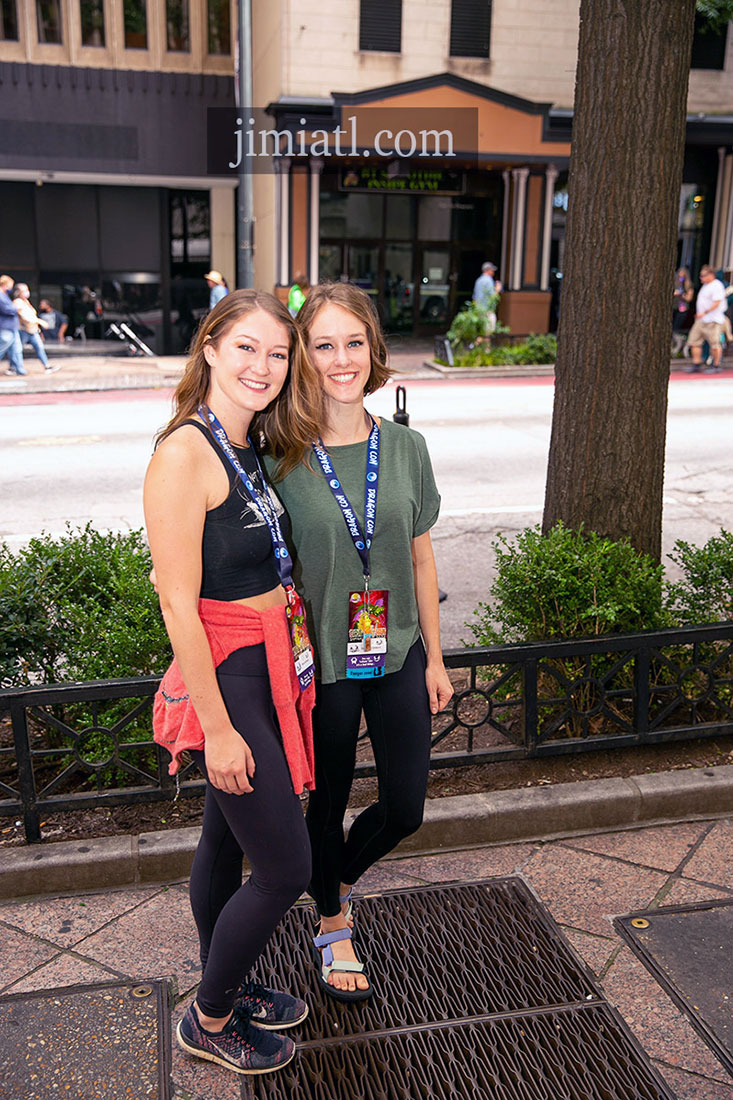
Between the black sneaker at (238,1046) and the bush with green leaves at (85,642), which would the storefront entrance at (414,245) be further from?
the black sneaker at (238,1046)

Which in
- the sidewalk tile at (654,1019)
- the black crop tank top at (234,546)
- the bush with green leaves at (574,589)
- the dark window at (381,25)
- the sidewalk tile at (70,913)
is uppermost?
the dark window at (381,25)

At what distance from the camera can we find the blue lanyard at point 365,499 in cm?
283

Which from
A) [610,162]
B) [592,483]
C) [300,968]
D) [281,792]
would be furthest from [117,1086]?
[610,162]

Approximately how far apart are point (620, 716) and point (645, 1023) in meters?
1.47

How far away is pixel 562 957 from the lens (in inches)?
130

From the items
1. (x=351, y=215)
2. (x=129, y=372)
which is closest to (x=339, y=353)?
(x=129, y=372)

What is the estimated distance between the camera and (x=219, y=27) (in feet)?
78.3

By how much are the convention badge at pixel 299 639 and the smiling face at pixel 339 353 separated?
599mm

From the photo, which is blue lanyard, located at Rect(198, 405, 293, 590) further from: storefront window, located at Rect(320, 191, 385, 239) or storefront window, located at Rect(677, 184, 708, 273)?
storefront window, located at Rect(677, 184, 708, 273)

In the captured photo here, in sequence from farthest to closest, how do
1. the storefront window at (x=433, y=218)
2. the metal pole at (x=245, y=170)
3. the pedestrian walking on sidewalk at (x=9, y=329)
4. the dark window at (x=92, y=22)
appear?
the storefront window at (x=433, y=218) → the dark window at (x=92, y=22) → the pedestrian walking on sidewalk at (x=9, y=329) → the metal pole at (x=245, y=170)

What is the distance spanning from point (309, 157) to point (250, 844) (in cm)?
2133

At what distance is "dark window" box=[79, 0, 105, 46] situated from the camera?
23.2 meters

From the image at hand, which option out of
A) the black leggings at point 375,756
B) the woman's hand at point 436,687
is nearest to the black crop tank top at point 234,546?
the black leggings at point 375,756

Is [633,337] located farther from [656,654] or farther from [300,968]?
[300,968]
